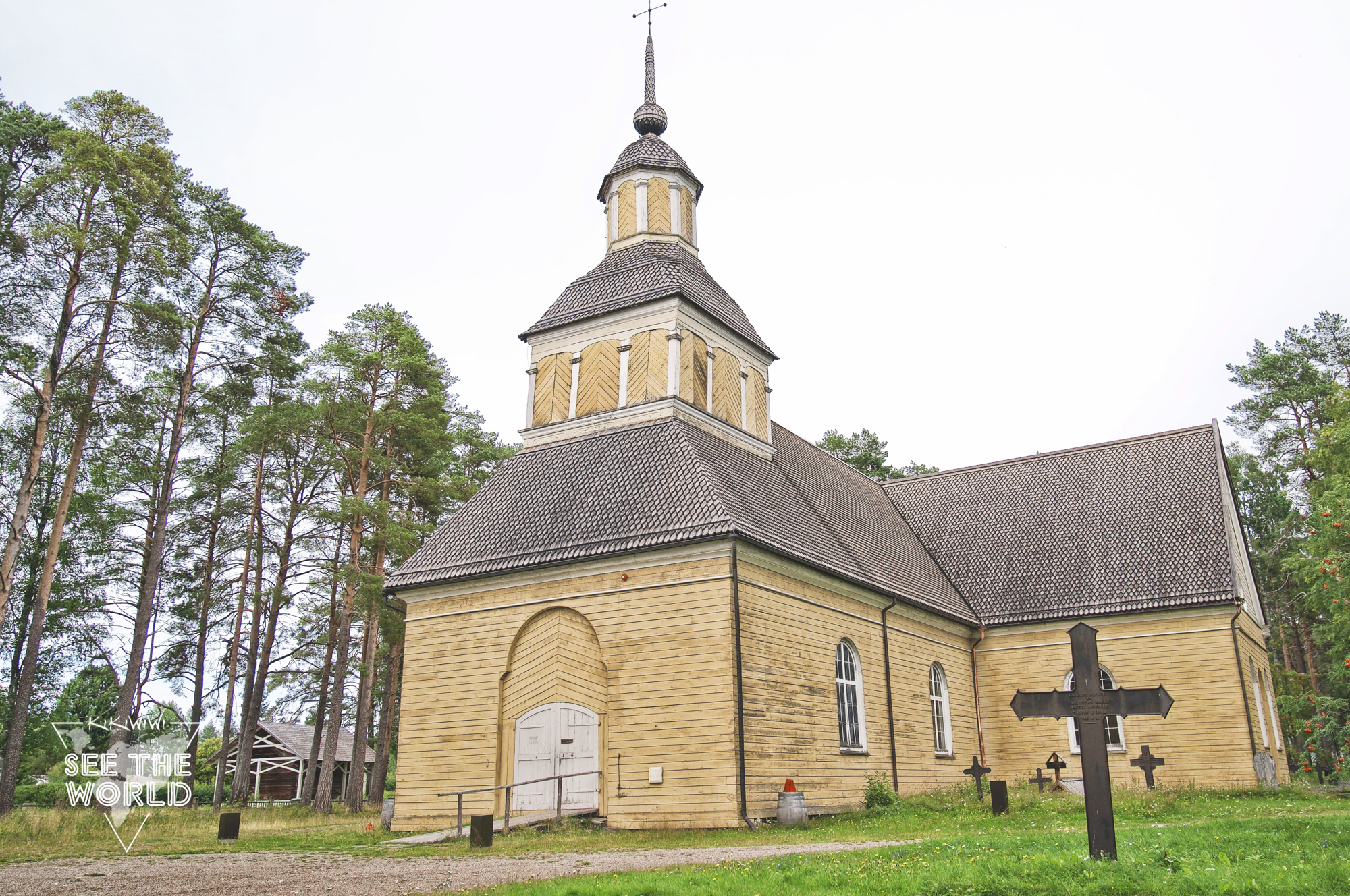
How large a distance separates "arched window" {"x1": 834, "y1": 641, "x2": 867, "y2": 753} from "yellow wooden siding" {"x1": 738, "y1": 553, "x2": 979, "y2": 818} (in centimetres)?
14

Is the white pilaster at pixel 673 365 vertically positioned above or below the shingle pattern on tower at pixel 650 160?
below

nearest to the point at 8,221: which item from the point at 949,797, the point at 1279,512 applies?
the point at 949,797

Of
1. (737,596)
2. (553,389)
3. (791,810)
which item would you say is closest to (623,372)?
(553,389)

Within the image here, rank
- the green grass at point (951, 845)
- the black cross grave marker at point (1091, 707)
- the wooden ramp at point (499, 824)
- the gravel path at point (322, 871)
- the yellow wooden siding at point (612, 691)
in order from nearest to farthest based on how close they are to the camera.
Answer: the green grass at point (951, 845)
the black cross grave marker at point (1091, 707)
the gravel path at point (322, 871)
the wooden ramp at point (499, 824)
the yellow wooden siding at point (612, 691)

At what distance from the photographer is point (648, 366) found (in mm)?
21516

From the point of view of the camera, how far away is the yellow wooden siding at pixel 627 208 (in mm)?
25359

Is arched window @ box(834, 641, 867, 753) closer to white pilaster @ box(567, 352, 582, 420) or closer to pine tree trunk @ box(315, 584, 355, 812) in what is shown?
white pilaster @ box(567, 352, 582, 420)

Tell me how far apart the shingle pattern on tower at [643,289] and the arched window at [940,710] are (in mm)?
8923

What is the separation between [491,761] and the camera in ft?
58.8

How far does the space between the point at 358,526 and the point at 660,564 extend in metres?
15.5

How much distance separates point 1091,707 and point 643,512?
10.0 meters

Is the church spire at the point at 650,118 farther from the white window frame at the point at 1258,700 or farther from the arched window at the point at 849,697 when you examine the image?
the white window frame at the point at 1258,700

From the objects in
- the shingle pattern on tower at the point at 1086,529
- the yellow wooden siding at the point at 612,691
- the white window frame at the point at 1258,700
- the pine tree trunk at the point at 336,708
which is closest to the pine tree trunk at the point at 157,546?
the pine tree trunk at the point at 336,708

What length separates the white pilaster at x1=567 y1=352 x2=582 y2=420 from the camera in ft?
73.3
